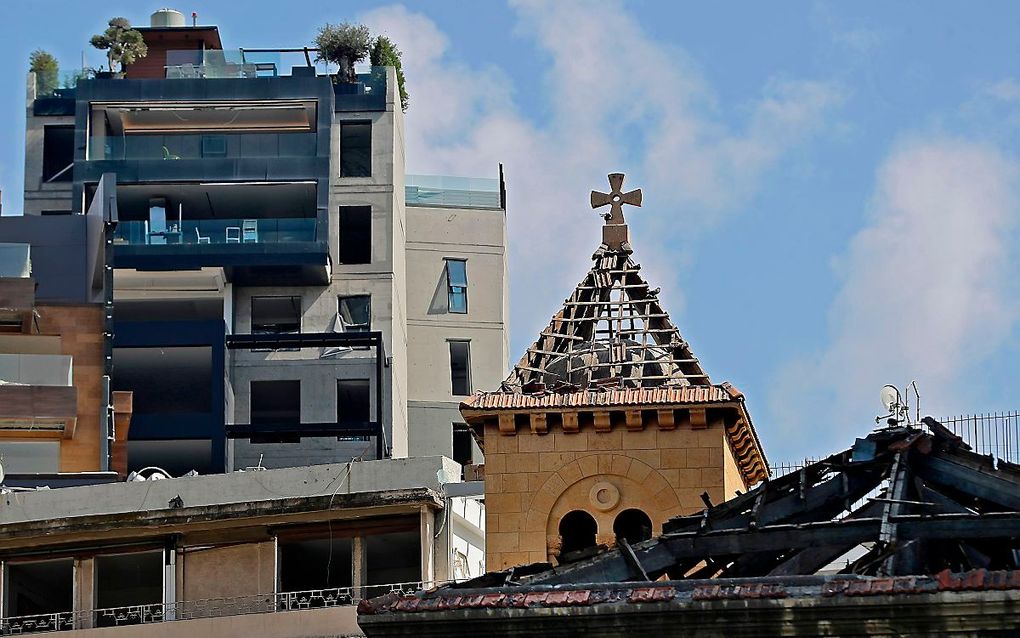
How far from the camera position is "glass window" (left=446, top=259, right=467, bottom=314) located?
98.3m

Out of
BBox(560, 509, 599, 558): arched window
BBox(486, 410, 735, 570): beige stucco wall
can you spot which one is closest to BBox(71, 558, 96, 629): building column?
BBox(486, 410, 735, 570): beige stucco wall

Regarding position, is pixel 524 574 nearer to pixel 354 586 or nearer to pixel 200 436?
pixel 354 586

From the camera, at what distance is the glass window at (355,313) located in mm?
93450

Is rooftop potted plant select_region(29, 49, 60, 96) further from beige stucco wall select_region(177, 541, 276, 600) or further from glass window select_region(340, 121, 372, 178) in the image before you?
beige stucco wall select_region(177, 541, 276, 600)

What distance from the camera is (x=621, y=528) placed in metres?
46.7

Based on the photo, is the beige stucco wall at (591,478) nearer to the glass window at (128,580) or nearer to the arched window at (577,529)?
the arched window at (577,529)

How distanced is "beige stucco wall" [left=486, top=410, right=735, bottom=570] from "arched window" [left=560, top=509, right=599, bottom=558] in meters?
0.13

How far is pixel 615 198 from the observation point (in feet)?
169

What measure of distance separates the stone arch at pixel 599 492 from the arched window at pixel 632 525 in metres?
0.10

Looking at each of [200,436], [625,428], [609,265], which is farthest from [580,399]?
[200,436]

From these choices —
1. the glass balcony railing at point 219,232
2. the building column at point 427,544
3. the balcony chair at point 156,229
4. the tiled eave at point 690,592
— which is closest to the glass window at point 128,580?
the building column at point 427,544

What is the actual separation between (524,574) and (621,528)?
12.8 m

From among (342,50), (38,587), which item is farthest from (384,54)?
(38,587)

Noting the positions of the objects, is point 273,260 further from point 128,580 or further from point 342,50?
point 128,580
